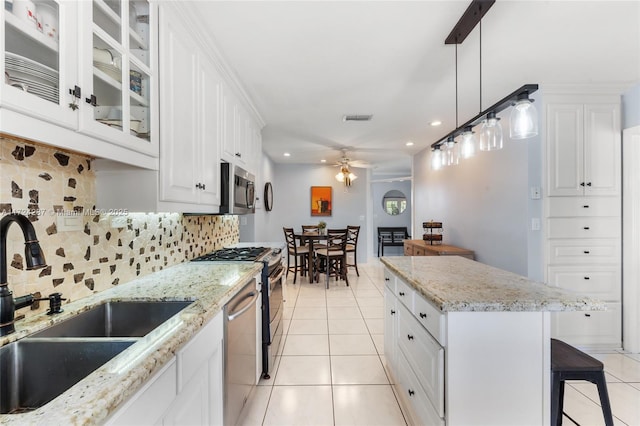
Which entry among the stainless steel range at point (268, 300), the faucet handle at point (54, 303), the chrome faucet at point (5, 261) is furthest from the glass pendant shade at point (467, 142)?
the faucet handle at point (54, 303)

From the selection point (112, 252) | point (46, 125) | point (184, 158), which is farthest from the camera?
point (184, 158)

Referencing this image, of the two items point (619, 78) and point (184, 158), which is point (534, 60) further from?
point (184, 158)

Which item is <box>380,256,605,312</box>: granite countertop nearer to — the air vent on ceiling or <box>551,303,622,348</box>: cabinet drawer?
<box>551,303,622,348</box>: cabinet drawer

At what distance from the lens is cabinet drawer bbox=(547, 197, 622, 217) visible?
8.39 feet

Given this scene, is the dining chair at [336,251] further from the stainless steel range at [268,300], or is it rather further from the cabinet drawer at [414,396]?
the cabinet drawer at [414,396]

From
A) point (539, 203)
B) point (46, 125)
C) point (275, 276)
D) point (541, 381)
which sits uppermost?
point (46, 125)

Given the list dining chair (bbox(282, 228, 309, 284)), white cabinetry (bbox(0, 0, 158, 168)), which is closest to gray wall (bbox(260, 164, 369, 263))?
dining chair (bbox(282, 228, 309, 284))

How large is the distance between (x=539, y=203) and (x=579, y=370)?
74.9 inches

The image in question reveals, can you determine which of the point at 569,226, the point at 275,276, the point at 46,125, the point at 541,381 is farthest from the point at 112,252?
the point at 569,226

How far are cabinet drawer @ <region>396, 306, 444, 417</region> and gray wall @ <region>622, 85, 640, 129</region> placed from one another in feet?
9.37

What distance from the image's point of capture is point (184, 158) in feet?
5.06

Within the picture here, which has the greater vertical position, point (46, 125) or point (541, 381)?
point (46, 125)

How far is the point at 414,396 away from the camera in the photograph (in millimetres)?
1521

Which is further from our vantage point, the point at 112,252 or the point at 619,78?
the point at 619,78
